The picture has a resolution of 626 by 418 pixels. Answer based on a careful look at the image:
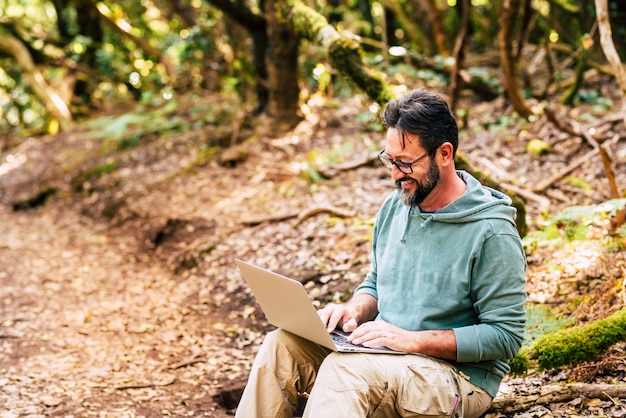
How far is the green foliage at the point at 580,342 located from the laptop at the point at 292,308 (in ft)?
4.01

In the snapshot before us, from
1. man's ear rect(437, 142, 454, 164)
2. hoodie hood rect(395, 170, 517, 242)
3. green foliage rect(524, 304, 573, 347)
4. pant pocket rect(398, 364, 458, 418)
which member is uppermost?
man's ear rect(437, 142, 454, 164)

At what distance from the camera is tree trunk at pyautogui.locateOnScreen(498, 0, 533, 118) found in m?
6.87

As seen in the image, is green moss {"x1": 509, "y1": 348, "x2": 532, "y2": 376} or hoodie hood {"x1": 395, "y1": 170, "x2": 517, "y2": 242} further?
green moss {"x1": 509, "y1": 348, "x2": 532, "y2": 376}

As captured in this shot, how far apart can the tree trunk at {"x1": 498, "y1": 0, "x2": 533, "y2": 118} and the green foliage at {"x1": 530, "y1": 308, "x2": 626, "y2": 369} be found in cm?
455

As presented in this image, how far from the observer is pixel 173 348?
4.91 meters

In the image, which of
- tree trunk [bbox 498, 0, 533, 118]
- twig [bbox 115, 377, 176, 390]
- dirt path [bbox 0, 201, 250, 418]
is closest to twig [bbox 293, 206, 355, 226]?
dirt path [bbox 0, 201, 250, 418]

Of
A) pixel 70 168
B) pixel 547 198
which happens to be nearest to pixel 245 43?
pixel 70 168

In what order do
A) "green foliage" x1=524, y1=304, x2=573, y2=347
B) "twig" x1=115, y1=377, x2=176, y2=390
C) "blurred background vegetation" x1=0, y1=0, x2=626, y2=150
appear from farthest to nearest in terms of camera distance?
"blurred background vegetation" x1=0, y1=0, x2=626, y2=150 → "twig" x1=115, y1=377, x2=176, y2=390 → "green foliage" x1=524, y1=304, x2=573, y2=347

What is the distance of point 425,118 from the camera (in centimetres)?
262

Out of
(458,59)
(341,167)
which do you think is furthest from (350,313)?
(458,59)

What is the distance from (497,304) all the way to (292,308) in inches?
33.6

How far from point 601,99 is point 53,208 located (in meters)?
8.37

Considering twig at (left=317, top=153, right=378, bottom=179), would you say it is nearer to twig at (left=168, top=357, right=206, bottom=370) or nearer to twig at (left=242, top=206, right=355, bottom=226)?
twig at (left=242, top=206, right=355, bottom=226)

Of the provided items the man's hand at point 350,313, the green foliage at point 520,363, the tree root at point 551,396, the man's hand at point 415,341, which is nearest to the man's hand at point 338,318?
the man's hand at point 350,313
